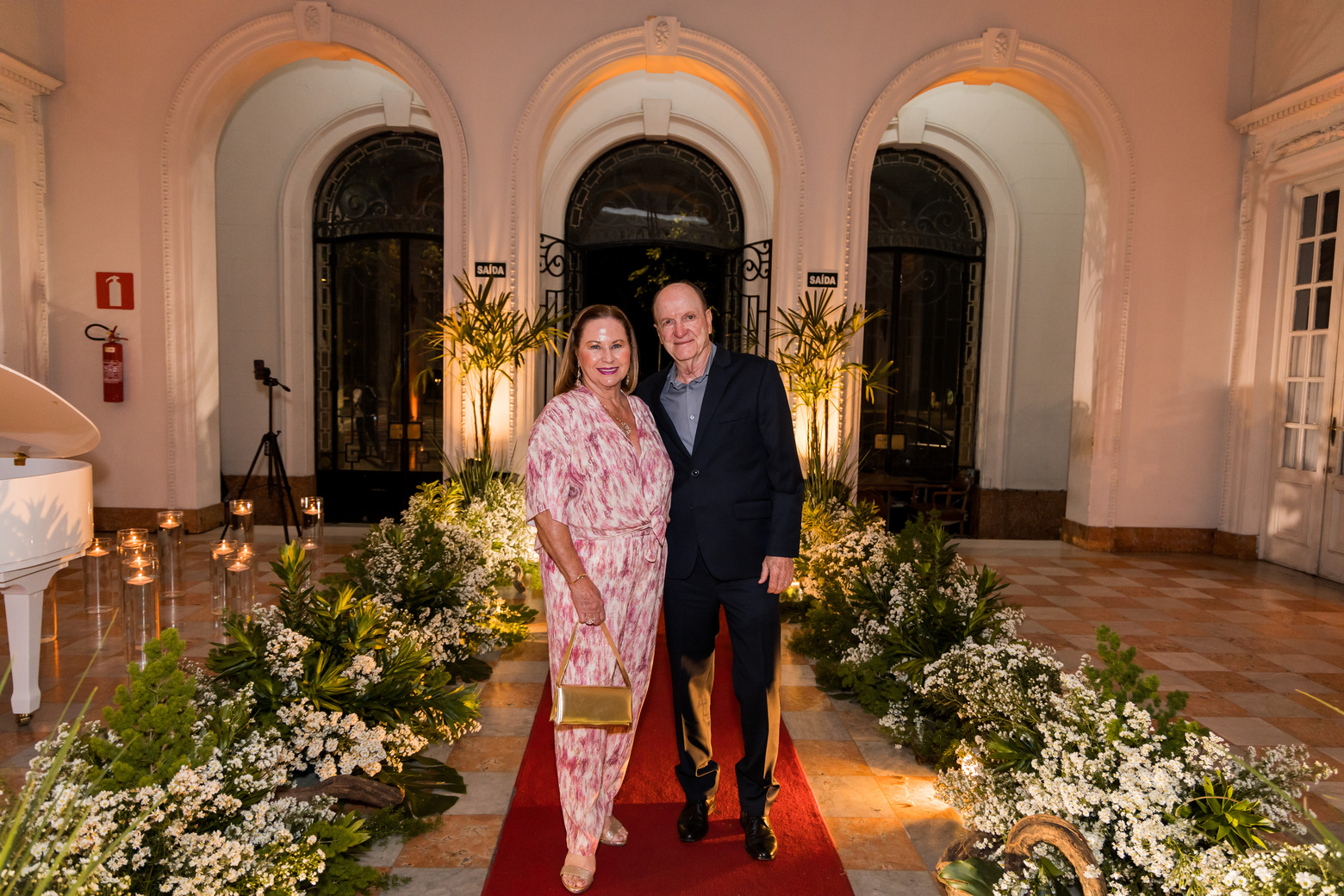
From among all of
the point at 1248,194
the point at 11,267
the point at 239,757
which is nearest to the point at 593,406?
the point at 239,757

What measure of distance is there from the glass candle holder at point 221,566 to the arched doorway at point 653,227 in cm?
569

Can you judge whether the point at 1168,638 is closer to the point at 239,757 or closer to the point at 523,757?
the point at 523,757

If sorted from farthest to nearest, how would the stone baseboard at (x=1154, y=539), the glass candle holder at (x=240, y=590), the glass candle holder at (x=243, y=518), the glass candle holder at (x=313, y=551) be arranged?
the stone baseboard at (x=1154, y=539), the glass candle holder at (x=313, y=551), the glass candle holder at (x=243, y=518), the glass candle holder at (x=240, y=590)

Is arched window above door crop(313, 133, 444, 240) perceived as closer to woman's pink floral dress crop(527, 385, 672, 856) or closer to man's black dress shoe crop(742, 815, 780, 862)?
woman's pink floral dress crop(527, 385, 672, 856)

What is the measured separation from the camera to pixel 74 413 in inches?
156

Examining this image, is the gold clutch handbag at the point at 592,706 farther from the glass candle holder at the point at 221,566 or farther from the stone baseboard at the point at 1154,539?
the stone baseboard at the point at 1154,539

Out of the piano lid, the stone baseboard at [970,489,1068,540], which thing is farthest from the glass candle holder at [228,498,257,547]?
the stone baseboard at [970,489,1068,540]

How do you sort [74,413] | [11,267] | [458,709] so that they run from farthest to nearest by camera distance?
[11,267]
[74,413]
[458,709]

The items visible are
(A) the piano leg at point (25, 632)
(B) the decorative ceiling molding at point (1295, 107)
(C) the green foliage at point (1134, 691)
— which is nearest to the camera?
(C) the green foliage at point (1134, 691)

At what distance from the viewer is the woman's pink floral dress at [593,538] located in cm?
245

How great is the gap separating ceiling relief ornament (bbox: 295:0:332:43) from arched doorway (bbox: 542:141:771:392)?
3.14 metres

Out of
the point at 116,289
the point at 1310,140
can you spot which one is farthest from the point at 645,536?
the point at 1310,140

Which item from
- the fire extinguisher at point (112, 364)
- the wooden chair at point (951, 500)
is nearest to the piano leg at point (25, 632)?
the fire extinguisher at point (112, 364)

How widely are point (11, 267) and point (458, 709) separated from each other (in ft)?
20.7
